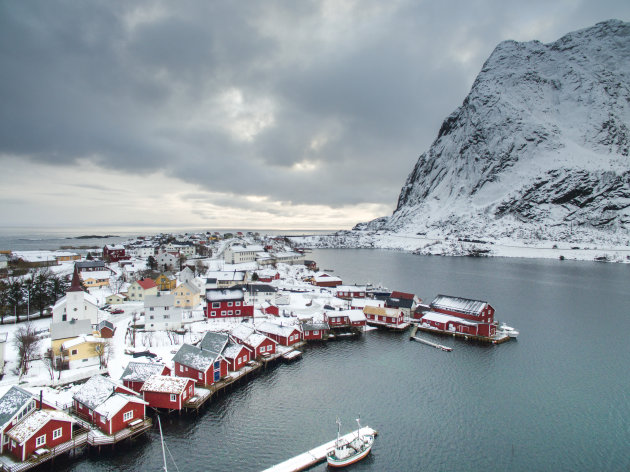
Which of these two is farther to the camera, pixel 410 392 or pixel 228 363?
pixel 228 363

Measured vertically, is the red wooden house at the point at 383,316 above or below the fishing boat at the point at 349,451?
above

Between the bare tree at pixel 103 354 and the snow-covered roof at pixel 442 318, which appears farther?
the snow-covered roof at pixel 442 318

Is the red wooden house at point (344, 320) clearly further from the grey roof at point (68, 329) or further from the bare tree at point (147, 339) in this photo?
the grey roof at point (68, 329)

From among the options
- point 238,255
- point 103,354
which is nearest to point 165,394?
point 103,354

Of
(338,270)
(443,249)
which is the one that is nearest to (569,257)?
(443,249)

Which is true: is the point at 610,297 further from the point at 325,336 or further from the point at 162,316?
the point at 162,316

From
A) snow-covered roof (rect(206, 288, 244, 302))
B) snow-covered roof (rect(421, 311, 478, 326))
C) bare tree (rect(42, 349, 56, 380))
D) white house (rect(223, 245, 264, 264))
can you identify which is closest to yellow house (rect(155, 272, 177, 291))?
snow-covered roof (rect(206, 288, 244, 302))

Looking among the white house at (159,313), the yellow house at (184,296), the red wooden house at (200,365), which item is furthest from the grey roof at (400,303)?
the white house at (159,313)
